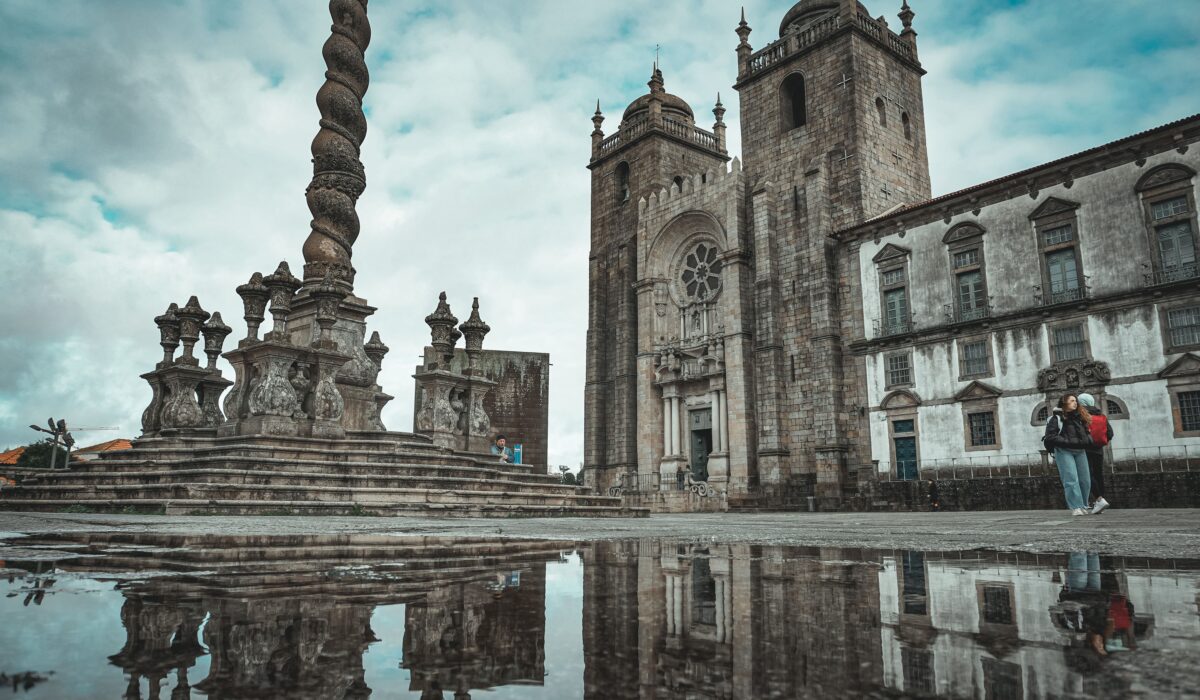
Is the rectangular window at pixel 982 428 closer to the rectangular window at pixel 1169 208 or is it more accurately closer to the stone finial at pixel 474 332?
the rectangular window at pixel 1169 208

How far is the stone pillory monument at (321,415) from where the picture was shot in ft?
31.7

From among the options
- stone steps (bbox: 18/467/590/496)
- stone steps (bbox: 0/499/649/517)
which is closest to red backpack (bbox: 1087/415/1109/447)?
stone steps (bbox: 0/499/649/517)

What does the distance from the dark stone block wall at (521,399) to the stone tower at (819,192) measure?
11497 mm

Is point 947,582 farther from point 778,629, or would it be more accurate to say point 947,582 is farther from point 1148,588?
point 778,629

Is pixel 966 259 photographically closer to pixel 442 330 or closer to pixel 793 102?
pixel 793 102

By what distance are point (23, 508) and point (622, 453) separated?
2159 cm

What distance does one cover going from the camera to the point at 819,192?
80.2ft

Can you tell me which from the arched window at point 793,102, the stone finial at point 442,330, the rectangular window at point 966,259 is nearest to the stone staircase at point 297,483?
the stone finial at point 442,330

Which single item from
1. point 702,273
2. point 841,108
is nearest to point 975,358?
point 841,108

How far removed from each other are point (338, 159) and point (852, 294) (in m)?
16.3

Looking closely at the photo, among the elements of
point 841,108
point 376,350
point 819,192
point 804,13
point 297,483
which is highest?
point 804,13

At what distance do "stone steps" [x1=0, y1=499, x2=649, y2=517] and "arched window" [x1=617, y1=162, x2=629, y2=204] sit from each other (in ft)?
77.3

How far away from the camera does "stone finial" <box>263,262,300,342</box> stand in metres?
12.2

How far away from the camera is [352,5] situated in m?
15.3
